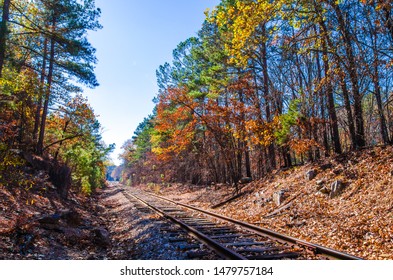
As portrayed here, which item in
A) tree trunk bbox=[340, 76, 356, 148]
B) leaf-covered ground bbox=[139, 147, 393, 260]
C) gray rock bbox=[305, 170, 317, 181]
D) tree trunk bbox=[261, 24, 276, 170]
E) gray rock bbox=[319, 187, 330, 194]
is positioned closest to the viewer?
leaf-covered ground bbox=[139, 147, 393, 260]

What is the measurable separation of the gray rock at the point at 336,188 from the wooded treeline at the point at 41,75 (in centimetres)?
992

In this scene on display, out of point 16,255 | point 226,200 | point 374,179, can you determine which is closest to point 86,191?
point 226,200

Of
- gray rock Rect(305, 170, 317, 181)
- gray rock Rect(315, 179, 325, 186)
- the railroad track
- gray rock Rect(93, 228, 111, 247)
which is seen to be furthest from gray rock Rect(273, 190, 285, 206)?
gray rock Rect(93, 228, 111, 247)

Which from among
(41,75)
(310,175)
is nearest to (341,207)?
(310,175)

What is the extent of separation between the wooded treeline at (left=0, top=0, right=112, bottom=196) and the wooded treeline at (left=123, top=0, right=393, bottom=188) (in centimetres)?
641

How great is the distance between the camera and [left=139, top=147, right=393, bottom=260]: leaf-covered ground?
654 centimetres

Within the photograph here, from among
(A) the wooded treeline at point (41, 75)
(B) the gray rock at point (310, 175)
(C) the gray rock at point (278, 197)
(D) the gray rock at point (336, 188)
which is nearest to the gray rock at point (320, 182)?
(D) the gray rock at point (336, 188)

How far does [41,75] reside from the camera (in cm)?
1689

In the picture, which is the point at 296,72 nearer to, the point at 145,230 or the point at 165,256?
the point at 145,230

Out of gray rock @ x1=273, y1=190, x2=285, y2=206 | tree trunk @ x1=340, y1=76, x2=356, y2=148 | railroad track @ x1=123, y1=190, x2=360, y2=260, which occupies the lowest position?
railroad track @ x1=123, y1=190, x2=360, y2=260

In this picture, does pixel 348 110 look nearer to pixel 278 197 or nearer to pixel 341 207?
pixel 278 197

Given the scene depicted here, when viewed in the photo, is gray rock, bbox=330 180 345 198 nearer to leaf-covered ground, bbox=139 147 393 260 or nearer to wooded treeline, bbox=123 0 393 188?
leaf-covered ground, bbox=139 147 393 260

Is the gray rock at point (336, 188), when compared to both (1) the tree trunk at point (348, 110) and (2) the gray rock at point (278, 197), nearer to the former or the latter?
(2) the gray rock at point (278, 197)

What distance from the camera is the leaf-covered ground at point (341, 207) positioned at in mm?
6543
